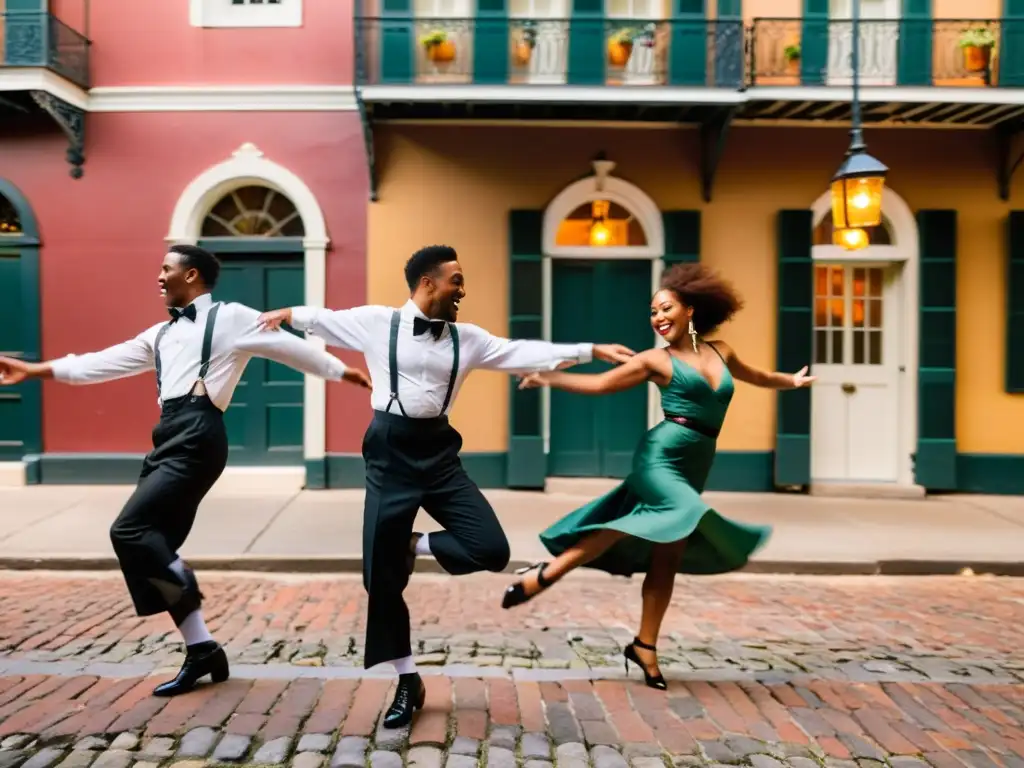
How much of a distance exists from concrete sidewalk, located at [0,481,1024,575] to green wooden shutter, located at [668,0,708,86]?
14.8 ft

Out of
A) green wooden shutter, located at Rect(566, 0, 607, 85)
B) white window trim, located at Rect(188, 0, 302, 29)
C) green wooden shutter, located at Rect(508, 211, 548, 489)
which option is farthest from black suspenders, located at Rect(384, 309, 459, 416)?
white window trim, located at Rect(188, 0, 302, 29)

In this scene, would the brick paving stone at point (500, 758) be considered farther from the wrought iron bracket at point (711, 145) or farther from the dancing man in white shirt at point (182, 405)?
the wrought iron bracket at point (711, 145)

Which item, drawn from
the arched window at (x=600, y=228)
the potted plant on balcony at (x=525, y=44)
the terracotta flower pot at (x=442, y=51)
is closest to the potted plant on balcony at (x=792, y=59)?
the arched window at (x=600, y=228)

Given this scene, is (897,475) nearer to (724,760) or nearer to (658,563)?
(658,563)

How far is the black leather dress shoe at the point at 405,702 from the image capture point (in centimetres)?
329

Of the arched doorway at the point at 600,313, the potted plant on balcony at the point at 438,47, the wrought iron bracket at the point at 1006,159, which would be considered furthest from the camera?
the arched doorway at the point at 600,313

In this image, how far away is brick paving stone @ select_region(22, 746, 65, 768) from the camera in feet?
9.68

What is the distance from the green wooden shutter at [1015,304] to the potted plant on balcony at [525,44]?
564 cm

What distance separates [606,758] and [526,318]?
6.32 metres

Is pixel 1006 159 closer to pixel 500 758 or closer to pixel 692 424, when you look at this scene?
pixel 692 424

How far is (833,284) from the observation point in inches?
371

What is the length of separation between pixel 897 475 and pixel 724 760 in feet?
23.6

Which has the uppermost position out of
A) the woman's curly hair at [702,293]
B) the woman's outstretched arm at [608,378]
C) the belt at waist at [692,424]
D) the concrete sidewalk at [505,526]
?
the woman's curly hair at [702,293]

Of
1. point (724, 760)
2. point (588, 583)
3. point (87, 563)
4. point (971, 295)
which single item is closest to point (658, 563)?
point (724, 760)
